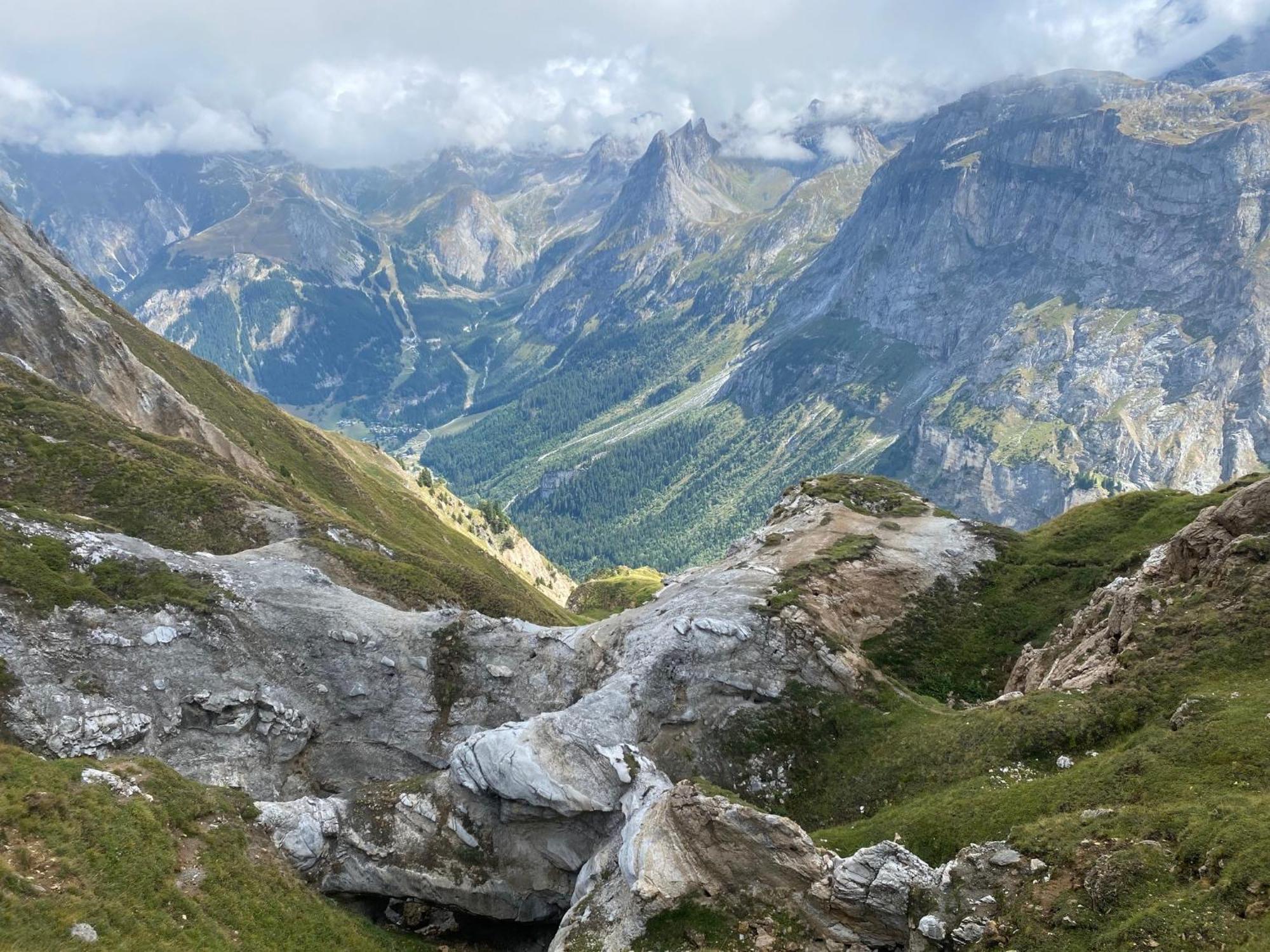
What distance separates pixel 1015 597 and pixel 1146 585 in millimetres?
16915

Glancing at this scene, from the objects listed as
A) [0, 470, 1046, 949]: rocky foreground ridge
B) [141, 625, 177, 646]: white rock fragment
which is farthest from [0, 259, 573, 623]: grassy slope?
[141, 625, 177, 646]: white rock fragment

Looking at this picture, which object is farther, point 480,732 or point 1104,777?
point 480,732

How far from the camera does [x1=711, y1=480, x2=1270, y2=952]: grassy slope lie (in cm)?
1991

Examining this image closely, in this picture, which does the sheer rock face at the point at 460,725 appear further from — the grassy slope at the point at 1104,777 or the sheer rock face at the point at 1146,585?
the sheer rock face at the point at 1146,585

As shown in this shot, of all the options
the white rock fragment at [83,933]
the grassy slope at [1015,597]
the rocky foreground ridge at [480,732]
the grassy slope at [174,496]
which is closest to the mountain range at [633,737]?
the white rock fragment at [83,933]

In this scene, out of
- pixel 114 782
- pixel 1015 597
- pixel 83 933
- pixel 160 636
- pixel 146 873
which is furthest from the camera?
pixel 1015 597

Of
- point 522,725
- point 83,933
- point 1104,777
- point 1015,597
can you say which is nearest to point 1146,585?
point 1015,597

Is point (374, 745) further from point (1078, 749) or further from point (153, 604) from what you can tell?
point (1078, 749)

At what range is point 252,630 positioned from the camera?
151 feet

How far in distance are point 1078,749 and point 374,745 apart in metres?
40.1

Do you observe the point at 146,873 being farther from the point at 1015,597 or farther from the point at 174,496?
the point at 1015,597

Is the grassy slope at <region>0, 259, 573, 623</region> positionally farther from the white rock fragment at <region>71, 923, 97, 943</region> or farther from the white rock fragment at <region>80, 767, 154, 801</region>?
the white rock fragment at <region>71, 923, 97, 943</region>

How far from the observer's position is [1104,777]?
26.7 metres

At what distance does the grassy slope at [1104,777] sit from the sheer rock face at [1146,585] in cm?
130
